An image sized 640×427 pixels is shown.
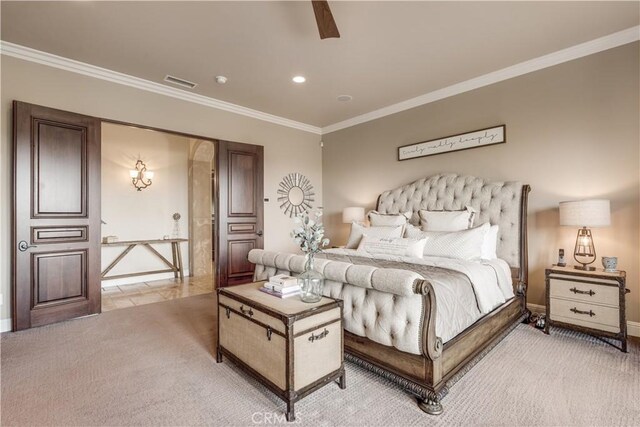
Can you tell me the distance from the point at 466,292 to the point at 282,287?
51.4 inches

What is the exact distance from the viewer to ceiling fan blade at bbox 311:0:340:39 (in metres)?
1.81

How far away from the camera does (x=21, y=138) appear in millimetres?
2895

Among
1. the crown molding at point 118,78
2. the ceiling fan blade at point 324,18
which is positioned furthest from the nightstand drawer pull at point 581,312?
the crown molding at point 118,78

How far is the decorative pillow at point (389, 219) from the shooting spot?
3.74 meters

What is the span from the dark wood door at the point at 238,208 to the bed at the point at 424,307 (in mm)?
1560

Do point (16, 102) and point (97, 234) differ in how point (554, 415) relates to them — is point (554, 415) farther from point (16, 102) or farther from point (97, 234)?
point (16, 102)

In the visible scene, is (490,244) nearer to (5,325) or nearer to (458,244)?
(458,244)

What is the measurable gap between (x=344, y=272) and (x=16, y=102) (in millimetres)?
3464

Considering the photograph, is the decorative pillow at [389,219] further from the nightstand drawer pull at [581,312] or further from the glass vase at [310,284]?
the glass vase at [310,284]

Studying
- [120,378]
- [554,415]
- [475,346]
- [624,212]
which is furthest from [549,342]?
[120,378]

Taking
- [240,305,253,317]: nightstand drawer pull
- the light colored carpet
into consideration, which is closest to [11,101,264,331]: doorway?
the light colored carpet

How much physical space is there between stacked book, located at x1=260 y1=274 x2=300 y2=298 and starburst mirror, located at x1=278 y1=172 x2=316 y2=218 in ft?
10.4

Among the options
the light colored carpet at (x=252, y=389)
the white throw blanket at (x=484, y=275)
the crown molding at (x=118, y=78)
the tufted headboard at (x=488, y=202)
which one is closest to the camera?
the light colored carpet at (x=252, y=389)

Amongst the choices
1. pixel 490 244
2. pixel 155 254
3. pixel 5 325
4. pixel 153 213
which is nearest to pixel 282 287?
pixel 490 244
